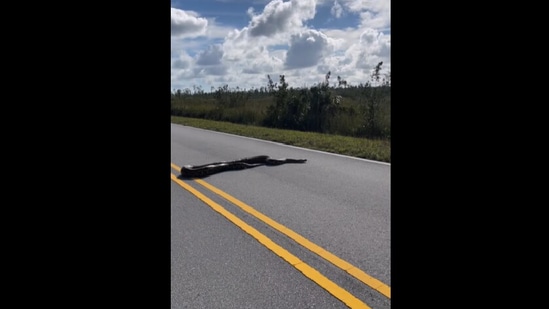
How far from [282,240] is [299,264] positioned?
0.72 meters

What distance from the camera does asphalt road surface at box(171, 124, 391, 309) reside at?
338 cm

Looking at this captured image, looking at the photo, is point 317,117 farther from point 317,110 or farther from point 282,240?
point 282,240

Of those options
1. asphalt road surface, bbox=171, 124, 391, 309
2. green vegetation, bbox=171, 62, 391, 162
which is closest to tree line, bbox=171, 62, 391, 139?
green vegetation, bbox=171, 62, 391, 162

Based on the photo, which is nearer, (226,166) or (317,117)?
(226,166)

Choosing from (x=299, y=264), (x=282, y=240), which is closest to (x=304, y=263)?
(x=299, y=264)

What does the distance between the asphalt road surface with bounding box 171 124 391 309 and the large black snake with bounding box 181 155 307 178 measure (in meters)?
0.32

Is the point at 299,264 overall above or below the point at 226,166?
below

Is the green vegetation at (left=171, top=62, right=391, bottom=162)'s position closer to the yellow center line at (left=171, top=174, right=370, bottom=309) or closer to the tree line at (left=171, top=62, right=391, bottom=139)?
the tree line at (left=171, top=62, right=391, bottom=139)

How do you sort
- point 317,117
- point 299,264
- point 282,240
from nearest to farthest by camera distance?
point 299,264 → point 282,240 → point 317,117

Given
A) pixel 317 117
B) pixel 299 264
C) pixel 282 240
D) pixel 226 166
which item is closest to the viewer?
pixel 299 264

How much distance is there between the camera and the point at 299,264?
400 centimetres
